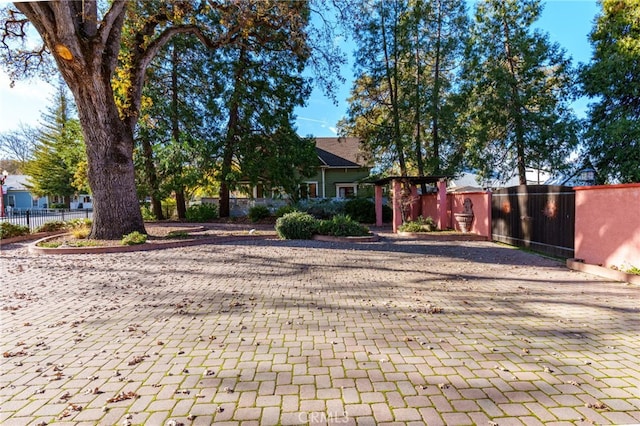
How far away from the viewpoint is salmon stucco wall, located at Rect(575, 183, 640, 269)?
636cm

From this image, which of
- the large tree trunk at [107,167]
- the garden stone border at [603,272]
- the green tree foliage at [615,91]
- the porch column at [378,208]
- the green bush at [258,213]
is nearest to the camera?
the garden stone border at [603,272]

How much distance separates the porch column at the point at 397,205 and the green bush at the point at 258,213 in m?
8.00

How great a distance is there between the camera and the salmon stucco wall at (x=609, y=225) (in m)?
6.36

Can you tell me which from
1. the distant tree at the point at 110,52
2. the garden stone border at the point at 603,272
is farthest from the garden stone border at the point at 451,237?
the distant tree at the point at 110,52

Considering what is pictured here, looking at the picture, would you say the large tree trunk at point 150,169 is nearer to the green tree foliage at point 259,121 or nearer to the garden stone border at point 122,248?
the green tree foliage at point 259,121

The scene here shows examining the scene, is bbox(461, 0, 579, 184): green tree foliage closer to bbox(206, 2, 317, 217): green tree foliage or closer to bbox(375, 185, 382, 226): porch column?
bbox(375, 185, 382, 226): porch column

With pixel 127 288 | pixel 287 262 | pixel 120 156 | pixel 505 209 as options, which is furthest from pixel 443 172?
pixel 127 288

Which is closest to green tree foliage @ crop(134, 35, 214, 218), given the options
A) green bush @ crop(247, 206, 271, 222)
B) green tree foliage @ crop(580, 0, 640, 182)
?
green bush @ crop(247, 206, 271, 222)

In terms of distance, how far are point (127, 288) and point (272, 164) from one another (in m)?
13.5

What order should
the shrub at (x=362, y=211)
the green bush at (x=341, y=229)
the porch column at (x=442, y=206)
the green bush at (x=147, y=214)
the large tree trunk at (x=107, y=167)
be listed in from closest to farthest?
the large tree trunk at (x=107, y=167), the green bush at (x=341, y=229), the porch column at (x=442, y=206), the shrub at (x=362, y=211), the green bush at (x=147, y=214)

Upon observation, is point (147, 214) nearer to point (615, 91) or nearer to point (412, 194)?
point (412, 194)

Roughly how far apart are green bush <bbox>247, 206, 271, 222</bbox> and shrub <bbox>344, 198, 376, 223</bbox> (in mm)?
4756

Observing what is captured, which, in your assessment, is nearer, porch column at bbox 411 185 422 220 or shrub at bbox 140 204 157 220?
porch column at bbox 411 185 422 220

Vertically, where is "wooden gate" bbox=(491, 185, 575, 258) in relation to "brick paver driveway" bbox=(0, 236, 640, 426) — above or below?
above
